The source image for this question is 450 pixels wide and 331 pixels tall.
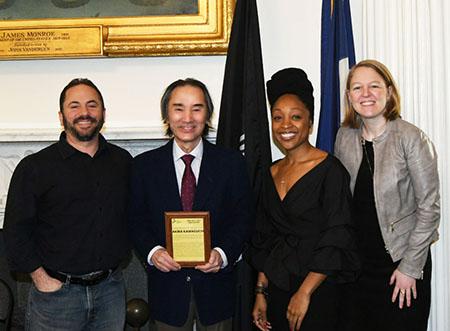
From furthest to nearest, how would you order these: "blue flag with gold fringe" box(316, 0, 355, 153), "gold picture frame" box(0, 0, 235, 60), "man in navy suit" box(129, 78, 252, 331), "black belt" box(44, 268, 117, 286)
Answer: "gold picture frame" box(0, 0, 235, 60) → "blue flag with gold fringe" box(316, 0, 355, 153) → "black belt" box(44, 268, 117, 286) → "man in navy suit" box(129, 78, 252, 331)

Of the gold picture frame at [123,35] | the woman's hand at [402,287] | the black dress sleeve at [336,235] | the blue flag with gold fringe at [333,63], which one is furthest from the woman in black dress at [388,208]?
the gold picture frame at [123,35]

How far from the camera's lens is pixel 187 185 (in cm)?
257

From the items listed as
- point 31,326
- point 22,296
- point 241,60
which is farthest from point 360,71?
point 22,296

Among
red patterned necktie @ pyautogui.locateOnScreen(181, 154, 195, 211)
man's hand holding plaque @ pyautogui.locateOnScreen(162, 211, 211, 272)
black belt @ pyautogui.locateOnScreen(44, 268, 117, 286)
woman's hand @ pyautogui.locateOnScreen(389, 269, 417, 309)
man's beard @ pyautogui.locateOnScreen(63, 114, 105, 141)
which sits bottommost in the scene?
woman's hand @ pyautogui.locateOnScreen(389, 269, 417, 309)

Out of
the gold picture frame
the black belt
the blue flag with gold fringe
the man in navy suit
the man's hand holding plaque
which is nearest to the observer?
the man's hand holding plaque

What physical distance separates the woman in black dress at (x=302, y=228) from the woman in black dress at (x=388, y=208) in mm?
183

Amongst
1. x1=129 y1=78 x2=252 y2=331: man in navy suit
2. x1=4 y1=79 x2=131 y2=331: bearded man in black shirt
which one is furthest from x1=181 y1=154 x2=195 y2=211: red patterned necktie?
x1=4 y1=79 x2=131 y2=331: bearded man in black shirt

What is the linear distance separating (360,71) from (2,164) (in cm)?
225

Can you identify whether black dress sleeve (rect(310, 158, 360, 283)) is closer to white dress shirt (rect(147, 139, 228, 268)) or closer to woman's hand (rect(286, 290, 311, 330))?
woman's hand (rect(286, 290, 311, 330))

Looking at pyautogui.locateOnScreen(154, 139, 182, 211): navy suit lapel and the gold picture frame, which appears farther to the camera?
the gold picture frame

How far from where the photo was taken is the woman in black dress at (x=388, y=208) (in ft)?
8.27

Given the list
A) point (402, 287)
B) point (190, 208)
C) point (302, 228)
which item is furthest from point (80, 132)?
point (402, 287)

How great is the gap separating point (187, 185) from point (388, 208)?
884 millimetres

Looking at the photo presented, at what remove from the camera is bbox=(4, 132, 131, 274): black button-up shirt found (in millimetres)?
2590
